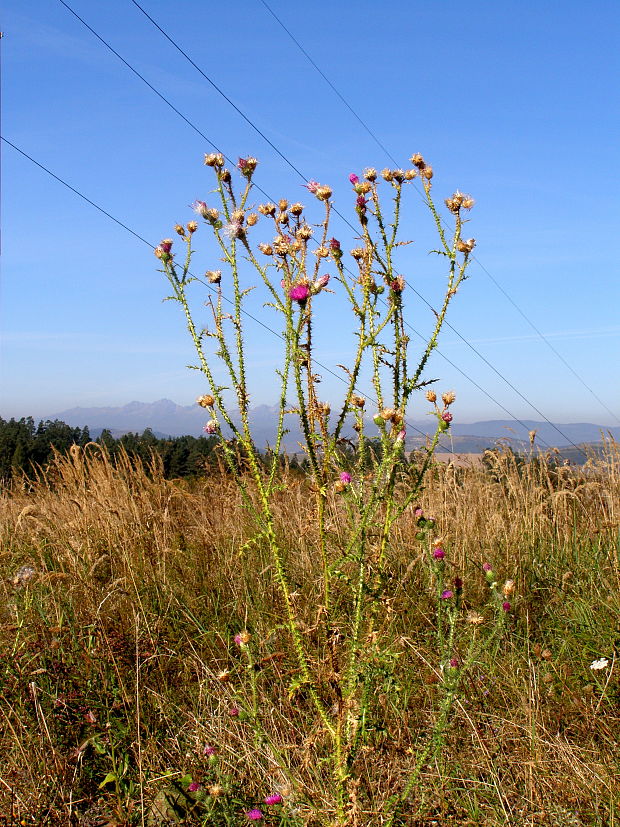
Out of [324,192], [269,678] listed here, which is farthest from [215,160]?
[269,678]

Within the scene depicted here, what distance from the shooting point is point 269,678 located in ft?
8.27

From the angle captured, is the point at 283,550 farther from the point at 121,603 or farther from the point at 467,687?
the point at 467,687

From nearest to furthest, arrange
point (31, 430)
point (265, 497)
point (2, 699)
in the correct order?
point (265, 497)
point (2, 699)
point (31, 430)

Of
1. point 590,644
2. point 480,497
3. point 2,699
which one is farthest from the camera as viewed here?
point 480,497

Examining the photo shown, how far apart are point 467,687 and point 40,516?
337cm

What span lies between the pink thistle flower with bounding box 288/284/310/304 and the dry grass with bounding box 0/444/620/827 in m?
0.76

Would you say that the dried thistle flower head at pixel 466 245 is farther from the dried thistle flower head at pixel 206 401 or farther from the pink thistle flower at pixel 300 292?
the dried thistle flower head at pixel 206 401

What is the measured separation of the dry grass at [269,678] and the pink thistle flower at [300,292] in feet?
2.51

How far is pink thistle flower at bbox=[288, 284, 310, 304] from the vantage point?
A: 1871mm

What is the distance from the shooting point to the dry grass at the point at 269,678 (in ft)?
6.18

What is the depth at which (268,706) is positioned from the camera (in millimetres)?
2336

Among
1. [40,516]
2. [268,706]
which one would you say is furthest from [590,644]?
[40,516]

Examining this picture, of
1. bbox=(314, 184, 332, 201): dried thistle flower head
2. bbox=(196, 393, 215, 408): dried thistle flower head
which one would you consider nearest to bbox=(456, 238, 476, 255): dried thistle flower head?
bbox=(314, 184, 332, 201): dried thistle flower head

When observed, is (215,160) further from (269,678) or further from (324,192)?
(269,678)
